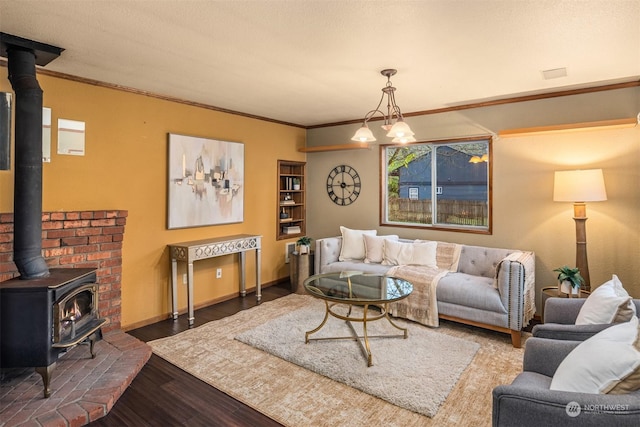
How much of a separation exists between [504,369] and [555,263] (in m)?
1.66

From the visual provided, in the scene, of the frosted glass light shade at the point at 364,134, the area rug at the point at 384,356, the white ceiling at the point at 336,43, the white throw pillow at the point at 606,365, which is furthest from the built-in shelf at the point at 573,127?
the white throw pillow at the point at 606,365

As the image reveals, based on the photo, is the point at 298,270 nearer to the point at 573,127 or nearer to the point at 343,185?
the point at 343,185

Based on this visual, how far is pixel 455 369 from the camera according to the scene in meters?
2.78

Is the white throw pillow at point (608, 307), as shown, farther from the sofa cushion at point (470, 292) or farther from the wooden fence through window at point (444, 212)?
the wooden fence through window at point (444, 212)

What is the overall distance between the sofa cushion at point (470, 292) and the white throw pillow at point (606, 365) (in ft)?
5.68

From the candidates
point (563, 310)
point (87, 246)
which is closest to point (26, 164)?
point (87, 246)

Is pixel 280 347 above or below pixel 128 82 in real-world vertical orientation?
below

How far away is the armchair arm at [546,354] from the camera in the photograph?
6.01 ft

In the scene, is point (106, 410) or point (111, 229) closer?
point (106, 410)

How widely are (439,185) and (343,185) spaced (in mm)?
1484

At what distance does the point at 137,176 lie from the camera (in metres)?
3.70

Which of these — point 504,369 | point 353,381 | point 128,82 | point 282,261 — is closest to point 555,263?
point 504,369

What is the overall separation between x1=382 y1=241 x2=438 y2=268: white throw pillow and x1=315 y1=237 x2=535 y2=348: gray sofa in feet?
0.64

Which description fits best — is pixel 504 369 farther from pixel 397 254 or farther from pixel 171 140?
pixel 171 140
